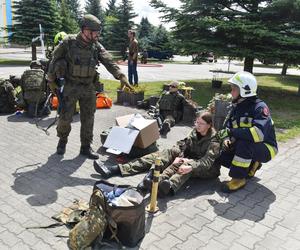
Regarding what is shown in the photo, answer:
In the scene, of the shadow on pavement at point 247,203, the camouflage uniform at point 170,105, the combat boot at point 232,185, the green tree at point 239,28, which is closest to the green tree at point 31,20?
the green tree at point 239,28

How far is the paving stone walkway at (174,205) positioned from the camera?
150 inches

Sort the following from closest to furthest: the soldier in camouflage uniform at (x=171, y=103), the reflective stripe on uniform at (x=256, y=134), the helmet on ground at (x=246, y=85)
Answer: the reflective stripe on uniform at (x=256, y=134) < the helmet on ground at (x=246, y=85) < the soldier in camouflage uniform at (x=171, y=103)

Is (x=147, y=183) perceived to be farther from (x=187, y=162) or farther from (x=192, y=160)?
(x=192, y=160)

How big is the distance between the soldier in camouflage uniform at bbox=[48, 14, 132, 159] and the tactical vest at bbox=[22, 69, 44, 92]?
115 inches

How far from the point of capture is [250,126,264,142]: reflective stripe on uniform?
4781mm

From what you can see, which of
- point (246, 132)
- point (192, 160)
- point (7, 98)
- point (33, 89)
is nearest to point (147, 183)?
point (192, 160)

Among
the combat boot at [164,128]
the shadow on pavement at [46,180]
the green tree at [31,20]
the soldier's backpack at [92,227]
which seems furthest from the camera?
the green tree at [31,20]

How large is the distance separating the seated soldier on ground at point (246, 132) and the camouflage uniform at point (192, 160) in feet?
0.76

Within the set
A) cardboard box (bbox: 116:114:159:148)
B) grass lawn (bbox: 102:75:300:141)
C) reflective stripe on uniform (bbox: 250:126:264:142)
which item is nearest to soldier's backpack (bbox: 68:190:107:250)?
reflective stripe on uniform (bbox: 250:126:264:142)

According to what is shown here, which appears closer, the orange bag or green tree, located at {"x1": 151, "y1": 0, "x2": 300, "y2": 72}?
the orange bag

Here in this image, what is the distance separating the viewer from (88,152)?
20.6 ft

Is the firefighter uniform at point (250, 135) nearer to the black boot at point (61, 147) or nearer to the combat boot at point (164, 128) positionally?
the combat boot at point (164, 128)

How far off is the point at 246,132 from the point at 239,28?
8.20 metres

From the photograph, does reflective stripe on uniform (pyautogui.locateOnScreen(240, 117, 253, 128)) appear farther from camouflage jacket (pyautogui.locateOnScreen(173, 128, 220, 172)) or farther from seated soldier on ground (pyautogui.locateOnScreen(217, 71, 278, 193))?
camouflage jacket (pyautogui.locateOnScreen(173, 128, 220, 172))
